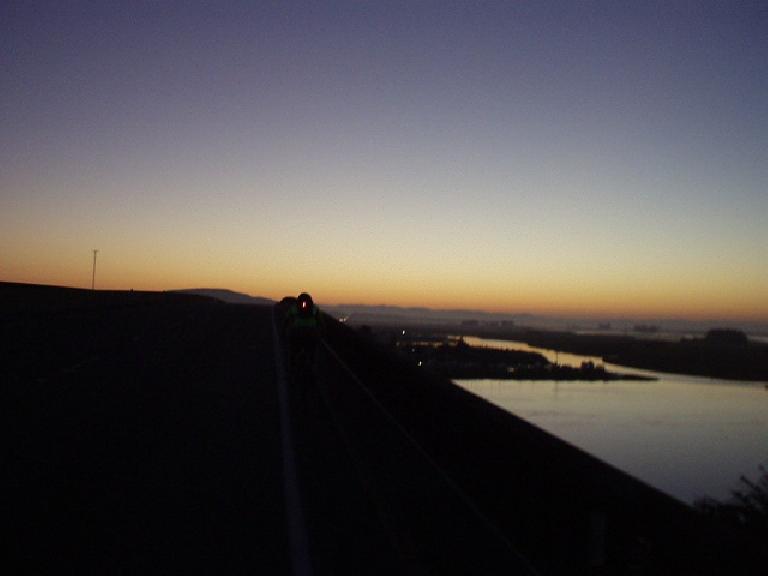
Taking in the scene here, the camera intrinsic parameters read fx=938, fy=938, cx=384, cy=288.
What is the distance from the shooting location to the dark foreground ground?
5590 millimetres

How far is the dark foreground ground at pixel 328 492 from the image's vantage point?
5590mm

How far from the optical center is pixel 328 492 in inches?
396

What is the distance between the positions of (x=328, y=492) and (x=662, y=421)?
952 centimetres

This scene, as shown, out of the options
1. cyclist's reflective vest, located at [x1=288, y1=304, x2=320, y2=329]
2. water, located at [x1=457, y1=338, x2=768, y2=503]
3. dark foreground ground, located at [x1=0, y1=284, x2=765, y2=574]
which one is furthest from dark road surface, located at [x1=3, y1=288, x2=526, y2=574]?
water, located at [x1=457, y1=338, x2=768, y2=503]

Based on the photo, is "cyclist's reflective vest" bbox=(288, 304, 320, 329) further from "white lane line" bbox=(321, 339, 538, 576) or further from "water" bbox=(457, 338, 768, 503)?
"water" bbox=(457, 338, 768, 503)

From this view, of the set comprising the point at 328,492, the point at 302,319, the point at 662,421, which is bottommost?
the point at 328,492

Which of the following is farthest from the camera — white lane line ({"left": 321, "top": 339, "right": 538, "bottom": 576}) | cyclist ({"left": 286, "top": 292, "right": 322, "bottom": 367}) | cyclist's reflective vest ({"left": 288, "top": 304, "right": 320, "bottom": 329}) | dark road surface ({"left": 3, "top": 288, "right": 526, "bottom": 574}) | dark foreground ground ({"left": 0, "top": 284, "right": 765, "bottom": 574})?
cyclist's reflective vest ({"left": 288, "top": 304, "right": 320, "bottom": 329})

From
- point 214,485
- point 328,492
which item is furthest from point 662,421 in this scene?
point 214,485

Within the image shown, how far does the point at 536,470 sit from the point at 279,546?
217cm

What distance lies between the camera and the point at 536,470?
7156 millimetres

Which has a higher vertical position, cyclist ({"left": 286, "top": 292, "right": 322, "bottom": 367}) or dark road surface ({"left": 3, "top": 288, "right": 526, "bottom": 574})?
cyclist ({"left": 286, "top": 292, "right": 322, "bottom": 367})

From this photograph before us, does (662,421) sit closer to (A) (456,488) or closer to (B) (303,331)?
(B) (303,331)

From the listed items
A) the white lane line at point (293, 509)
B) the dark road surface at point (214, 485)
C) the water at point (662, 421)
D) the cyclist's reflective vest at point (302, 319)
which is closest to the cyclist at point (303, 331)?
the cyclist's reflective vest at point (302, 319)

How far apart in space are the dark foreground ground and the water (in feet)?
10.2
